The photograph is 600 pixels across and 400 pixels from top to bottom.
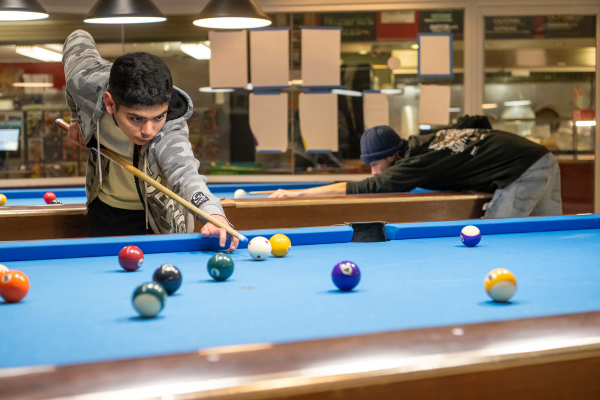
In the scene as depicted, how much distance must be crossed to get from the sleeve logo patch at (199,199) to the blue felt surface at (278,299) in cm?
20

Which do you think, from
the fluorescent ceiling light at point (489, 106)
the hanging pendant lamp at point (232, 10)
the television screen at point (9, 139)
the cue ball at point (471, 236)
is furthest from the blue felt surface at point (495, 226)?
the television screen at point (9, 139)

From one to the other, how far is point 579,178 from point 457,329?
550 cm

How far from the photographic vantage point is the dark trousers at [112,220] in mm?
2449

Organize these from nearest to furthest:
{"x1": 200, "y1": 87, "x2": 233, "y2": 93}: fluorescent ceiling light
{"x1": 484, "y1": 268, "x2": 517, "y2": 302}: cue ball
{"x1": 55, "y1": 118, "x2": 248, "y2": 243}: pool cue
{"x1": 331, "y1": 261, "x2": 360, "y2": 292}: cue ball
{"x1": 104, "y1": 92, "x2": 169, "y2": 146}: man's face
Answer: {"x1": 484, "y1": 268, "x2": 517, "y2": 302}: cue ball < {"x1": 331, "y1": 261, "x2": 360, "y2": 292}: cue ball < {"x1": 55, "y1": 118, "x2": 248, "y2": 243}: pool cue < {"x1": 104, "y1": 92, "x2": 169, "y2": 146}: man's face < {"x1": 200, "y1": 87, "x2": 233, "y2": 93}: fluorescent ceiling light

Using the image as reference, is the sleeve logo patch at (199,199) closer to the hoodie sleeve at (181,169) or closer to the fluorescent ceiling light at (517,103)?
the hoodie sleeve at (181,169)

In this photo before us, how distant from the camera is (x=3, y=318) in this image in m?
1.12

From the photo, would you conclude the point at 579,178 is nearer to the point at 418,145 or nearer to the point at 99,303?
the point at 418,145

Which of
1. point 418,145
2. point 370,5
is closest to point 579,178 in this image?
point 370,5

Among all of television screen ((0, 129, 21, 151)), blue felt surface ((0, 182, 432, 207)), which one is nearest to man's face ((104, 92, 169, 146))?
blue felt surface ((0, 182, 432, 207))

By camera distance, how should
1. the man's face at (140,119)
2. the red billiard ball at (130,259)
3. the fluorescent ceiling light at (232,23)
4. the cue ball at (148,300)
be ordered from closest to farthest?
the cue ball at (148,300), the red billiard ball at (130,259), the man's face at (140,119), the fluorescent ceiling light at (232,23)

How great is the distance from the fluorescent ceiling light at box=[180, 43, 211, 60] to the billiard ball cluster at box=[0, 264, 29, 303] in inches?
186

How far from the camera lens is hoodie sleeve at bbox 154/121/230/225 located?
202 cm

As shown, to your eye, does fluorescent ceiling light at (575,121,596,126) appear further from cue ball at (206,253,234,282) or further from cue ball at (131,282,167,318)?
cue ball at (131,282,167,318)

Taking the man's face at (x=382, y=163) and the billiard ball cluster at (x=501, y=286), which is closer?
the billiard ball cluster at (x=501, y=286)
